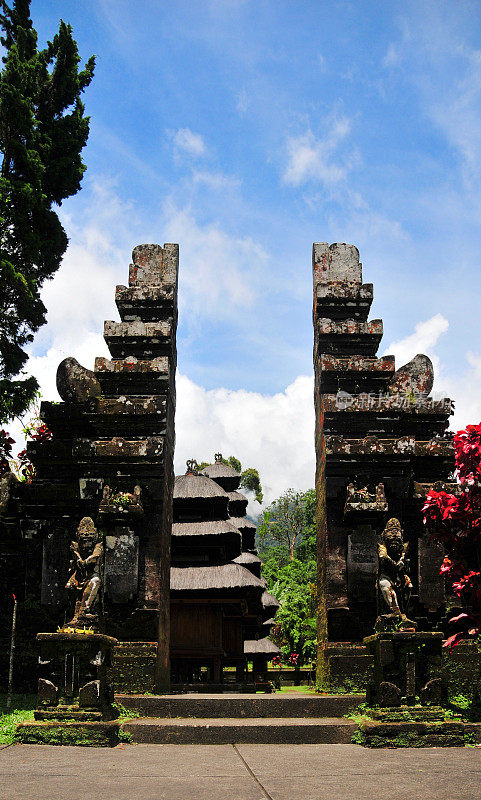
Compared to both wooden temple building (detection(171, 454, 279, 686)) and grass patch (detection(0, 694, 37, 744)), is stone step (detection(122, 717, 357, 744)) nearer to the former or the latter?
grass patch (detection(0, 694, 37, 744))

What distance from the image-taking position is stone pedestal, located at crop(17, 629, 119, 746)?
6086 mm

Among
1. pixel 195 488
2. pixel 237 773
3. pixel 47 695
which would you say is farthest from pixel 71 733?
pixel 195 488

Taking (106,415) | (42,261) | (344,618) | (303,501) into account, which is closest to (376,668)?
(344,618)

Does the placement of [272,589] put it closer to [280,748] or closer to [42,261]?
[42,261]

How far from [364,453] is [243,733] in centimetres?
365

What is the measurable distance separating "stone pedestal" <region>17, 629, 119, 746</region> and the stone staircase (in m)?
0.36

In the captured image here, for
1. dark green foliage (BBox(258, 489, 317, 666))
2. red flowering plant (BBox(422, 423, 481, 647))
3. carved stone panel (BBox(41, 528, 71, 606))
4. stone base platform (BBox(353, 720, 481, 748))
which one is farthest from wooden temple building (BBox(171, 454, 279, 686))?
dark green foliage (BBox(258, 489, 317, 666))

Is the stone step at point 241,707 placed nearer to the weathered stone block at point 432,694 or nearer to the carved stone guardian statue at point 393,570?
the weathered stone block at point 432,694

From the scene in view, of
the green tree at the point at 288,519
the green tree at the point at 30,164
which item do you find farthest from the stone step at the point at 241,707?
the green tree at the point at 288,519

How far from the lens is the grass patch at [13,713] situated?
6.23 m

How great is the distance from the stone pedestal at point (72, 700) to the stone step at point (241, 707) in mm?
557

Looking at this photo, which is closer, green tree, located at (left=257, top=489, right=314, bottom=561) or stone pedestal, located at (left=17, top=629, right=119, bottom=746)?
stone pedestal, located at (left=17, top=629, right=119, bottom=746)

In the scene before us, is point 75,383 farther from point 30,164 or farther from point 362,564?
point 30,164

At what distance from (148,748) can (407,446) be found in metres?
4.67
